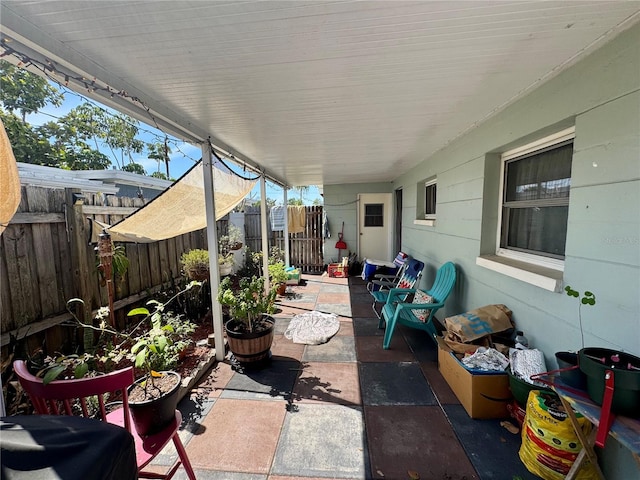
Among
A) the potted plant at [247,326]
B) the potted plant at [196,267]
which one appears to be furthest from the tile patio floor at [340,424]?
the potted plant at [196,267]

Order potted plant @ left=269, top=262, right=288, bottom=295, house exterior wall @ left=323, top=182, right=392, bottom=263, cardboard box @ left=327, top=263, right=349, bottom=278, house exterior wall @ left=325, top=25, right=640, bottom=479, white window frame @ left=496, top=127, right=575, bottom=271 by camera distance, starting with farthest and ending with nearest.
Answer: house exterior wall @ left=323, top=182, right=392, bottom=263
cardboard box @ left=327, top=263, right=349, bottom=278
potted plant @ left=269, top=262, right=288, bottom=295
white window frame @ left=496, top=127, right=575, bottom=271
house exterior wall @ left=325, top=25, right=640, bottom=479

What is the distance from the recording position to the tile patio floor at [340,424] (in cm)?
146

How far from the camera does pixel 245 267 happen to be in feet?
19.6

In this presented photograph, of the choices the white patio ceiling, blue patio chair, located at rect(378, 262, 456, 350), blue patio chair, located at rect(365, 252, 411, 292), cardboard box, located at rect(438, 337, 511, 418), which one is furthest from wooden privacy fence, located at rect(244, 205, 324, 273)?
cardboard box, located at rect(438, 337, 511, 418)

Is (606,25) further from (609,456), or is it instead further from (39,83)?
(39,83)

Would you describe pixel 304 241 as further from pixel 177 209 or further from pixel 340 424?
pixel 340 424

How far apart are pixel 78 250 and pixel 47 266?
0.84 feet

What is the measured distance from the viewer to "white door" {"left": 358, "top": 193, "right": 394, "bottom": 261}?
21.4ft

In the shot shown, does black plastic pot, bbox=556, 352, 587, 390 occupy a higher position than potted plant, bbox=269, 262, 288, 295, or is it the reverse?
black plastic pot, bbox=556, 352, 587, 390

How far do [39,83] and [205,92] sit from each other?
1125 cm

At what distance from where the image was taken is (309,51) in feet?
4.17

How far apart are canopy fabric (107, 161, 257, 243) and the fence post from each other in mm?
240

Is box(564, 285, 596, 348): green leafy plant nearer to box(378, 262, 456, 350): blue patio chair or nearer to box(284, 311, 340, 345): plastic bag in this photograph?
box(378, 262, 456, 350): blue patio chair

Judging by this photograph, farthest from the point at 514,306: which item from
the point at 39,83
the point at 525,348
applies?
the point at 39,83
